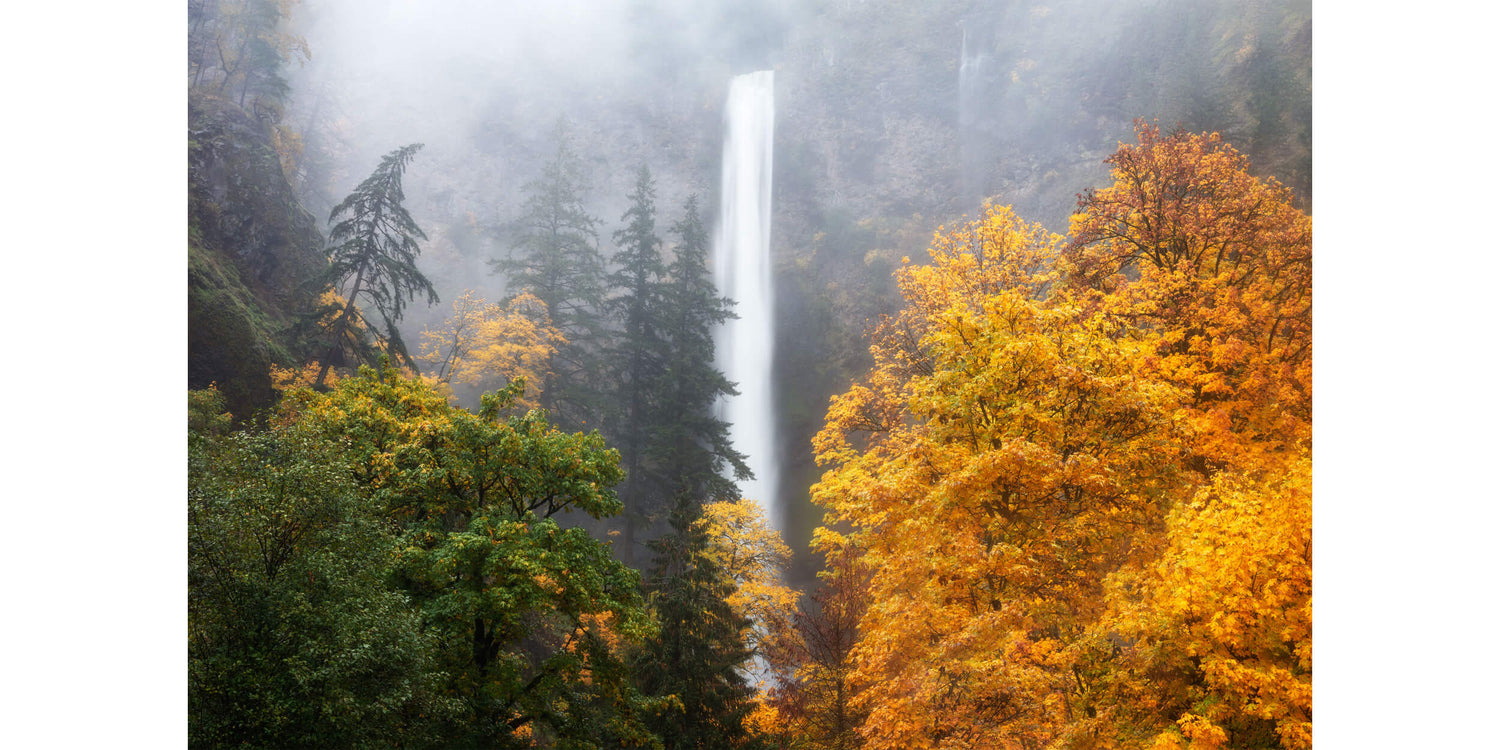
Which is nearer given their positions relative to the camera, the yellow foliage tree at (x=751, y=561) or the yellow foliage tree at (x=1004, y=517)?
the yellow foliage tree at (x=1004, y=517)

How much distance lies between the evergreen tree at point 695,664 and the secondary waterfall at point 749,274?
18.5 m

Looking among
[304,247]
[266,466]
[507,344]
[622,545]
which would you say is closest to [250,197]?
[304,247]

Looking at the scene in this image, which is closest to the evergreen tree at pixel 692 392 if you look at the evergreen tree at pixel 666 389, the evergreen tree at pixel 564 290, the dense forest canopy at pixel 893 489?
the evergreen tree at pixel 666 389

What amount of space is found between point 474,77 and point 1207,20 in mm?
43539

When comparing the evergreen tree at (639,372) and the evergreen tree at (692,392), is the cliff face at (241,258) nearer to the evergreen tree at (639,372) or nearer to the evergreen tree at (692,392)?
the evergreen tree at (639,372)

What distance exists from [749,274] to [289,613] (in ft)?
119

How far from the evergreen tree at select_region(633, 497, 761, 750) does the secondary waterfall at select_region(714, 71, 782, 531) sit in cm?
1853

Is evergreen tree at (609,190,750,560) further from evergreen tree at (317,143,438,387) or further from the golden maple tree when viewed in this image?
the golden maple tree

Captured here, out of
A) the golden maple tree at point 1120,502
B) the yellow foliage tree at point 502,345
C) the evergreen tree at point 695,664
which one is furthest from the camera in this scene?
the yellow foliage tree at point 502,345

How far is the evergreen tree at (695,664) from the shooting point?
46.8ft

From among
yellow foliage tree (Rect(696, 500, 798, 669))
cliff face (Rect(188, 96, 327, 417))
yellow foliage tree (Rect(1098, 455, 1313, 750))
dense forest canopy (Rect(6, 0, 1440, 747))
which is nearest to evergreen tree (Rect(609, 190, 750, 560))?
yellow foliage tree (Rect(696, 500, 798, 669))

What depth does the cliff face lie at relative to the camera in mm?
17469
